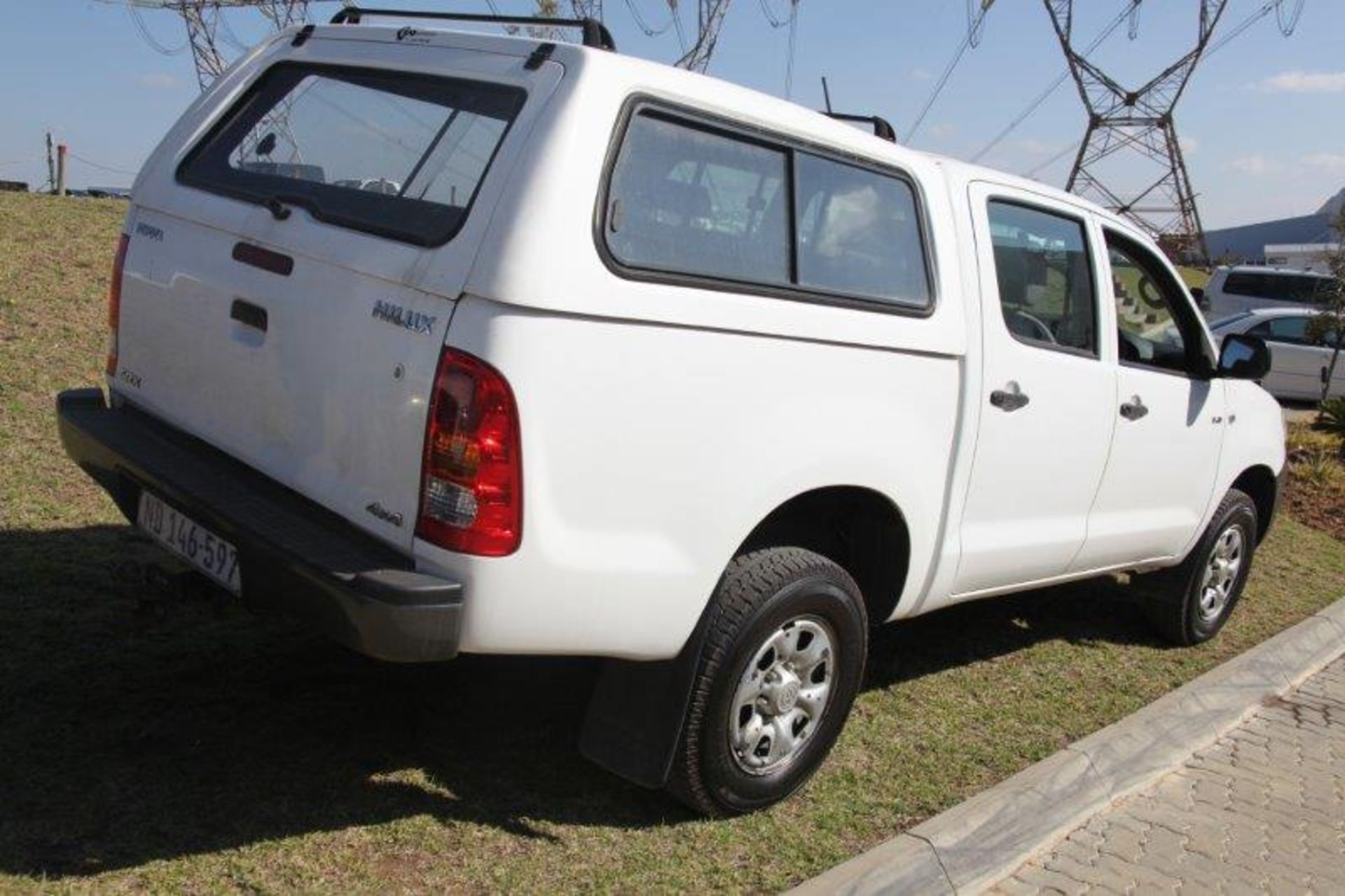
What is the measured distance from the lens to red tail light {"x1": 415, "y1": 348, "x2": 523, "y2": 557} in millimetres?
2930

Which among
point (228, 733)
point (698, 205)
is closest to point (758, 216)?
point (698, 205)

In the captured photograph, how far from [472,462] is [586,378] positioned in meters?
0.33

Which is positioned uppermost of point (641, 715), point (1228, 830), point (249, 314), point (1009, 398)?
point (249, 314)

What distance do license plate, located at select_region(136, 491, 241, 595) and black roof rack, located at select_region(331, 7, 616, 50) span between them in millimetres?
1518

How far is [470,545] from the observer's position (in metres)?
2.98

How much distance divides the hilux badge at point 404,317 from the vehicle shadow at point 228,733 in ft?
4.44

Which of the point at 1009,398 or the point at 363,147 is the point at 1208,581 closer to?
the point at 1009,398

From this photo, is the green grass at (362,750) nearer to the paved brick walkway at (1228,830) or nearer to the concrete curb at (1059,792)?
the concrete curb at (1059,792)

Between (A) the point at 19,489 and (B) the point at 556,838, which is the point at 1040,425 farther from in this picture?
(A) the point at 19,489

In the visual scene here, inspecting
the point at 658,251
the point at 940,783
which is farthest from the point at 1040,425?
the point at 658,251

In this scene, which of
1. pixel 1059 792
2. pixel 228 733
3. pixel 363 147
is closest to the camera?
pixel 363 147

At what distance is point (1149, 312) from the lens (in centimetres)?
554

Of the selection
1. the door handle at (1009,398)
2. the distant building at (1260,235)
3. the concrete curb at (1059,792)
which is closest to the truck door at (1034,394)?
the door handle at (1009,398)

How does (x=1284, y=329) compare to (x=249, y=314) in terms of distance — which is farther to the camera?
(x=1284, y=329)
